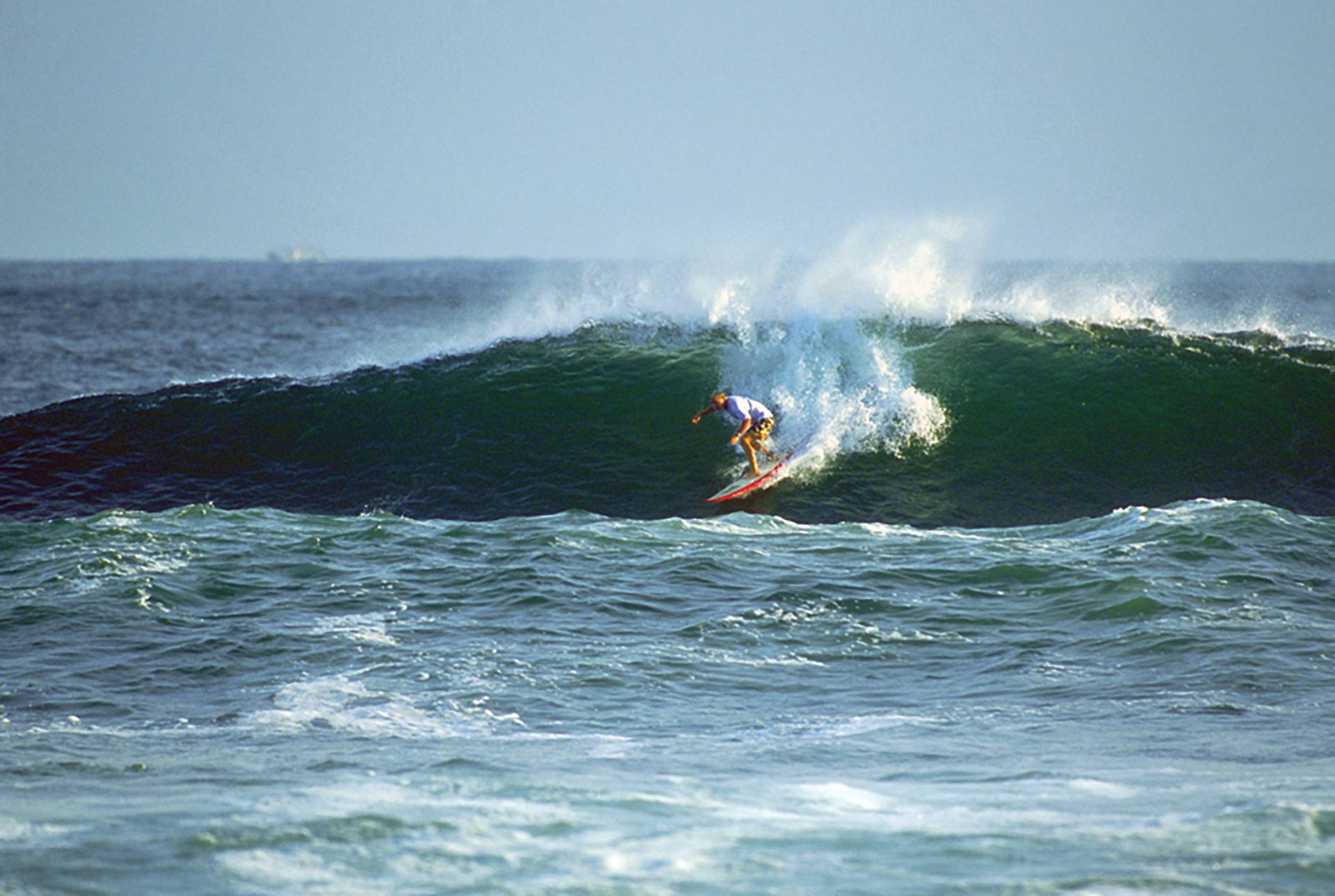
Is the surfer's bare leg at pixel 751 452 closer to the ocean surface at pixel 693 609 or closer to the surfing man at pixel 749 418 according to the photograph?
the surfing man at pixel 749 418

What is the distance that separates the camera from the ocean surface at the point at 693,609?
5613 millimetres

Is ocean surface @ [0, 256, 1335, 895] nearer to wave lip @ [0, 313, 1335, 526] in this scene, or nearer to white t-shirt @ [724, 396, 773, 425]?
wave lip @ [0, 313, 1335, 526]

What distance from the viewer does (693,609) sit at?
10.4 metres

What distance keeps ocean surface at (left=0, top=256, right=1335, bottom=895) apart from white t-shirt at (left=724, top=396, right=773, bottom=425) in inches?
35.0

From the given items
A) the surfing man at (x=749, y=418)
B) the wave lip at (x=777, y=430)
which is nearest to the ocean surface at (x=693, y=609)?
the wave lip at (x=777, y=430)

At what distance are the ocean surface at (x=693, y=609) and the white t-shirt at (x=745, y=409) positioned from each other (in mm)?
888

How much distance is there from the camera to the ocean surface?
5613mm

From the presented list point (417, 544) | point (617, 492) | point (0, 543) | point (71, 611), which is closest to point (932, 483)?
point (617, 492)

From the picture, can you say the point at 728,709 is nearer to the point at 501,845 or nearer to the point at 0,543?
the point at 501,845

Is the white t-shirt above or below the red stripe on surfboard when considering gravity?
above

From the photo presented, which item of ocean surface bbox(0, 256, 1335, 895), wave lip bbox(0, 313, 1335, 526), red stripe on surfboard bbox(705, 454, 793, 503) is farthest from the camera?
wave lip bbox(0, 313, 1335, 526)

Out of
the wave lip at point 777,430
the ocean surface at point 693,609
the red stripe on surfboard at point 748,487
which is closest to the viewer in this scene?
the ocean surface at point 693,609

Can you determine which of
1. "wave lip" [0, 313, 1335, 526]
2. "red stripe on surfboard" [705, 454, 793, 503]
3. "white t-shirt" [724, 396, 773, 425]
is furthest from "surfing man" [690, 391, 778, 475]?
"wave lip" [0, 313, 1335, 526]

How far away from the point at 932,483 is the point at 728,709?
7798 mm
